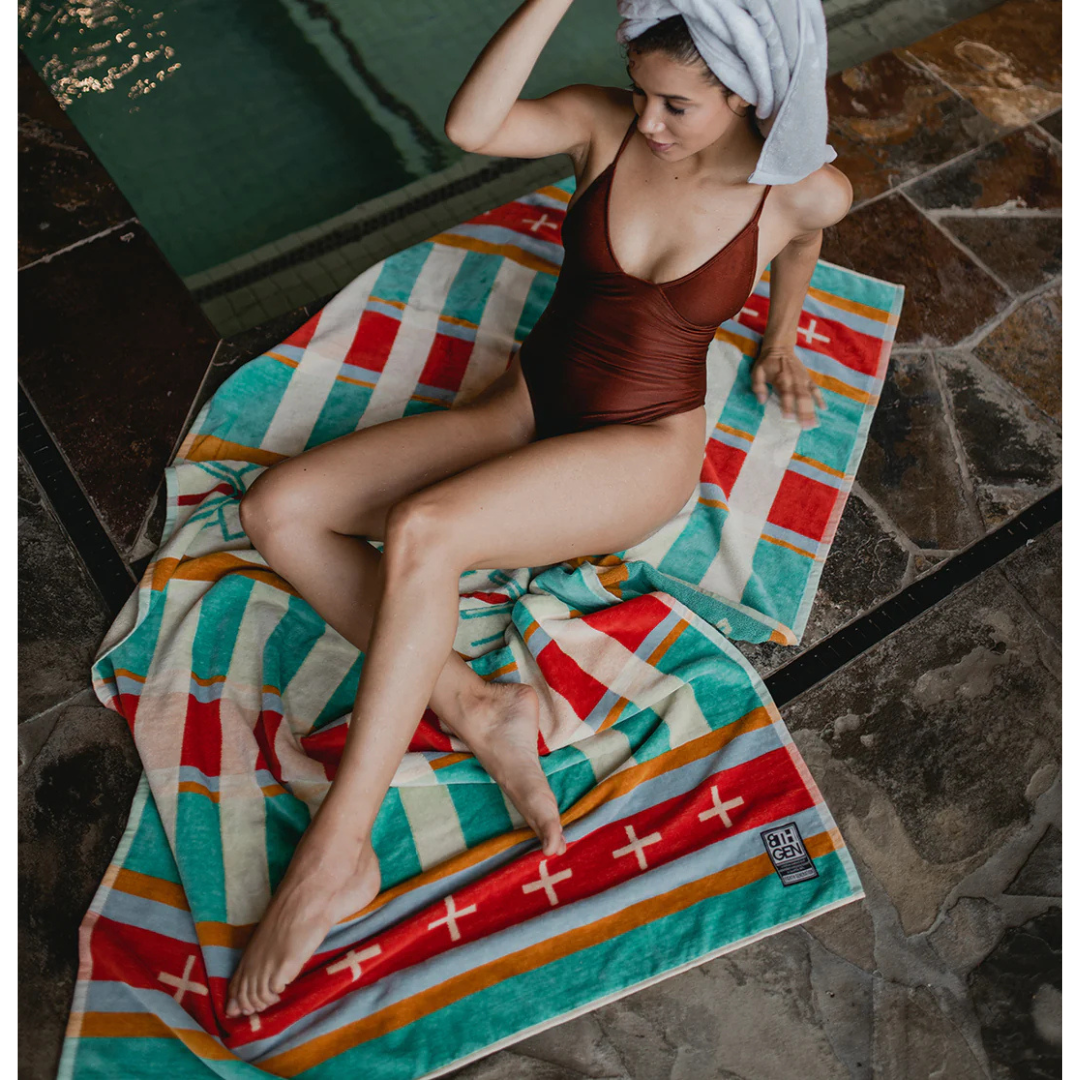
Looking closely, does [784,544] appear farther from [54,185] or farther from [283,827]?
[54,185]

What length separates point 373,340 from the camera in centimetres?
258

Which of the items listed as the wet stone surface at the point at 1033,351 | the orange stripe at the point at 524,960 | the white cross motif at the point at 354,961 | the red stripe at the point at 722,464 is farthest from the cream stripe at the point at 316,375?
the wet stone surface at the point at 1033,351

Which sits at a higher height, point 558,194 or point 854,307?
point 558,194

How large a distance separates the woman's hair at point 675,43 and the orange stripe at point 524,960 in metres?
1.46

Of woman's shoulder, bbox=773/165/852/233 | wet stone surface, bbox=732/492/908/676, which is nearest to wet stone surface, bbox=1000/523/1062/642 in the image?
wet stone surface, bbox=732/492/908/676

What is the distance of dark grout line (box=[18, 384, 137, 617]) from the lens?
7.28 feet

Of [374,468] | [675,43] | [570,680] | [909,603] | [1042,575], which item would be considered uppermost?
[675,43]

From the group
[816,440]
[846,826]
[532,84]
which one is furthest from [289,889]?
[532,84]

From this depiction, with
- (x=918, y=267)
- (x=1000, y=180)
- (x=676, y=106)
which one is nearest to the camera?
(x=676, y=106)

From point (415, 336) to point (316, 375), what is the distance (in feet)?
0.99

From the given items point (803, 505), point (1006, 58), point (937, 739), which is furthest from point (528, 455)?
point (1006, 58)

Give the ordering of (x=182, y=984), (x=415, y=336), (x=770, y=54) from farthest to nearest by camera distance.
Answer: (x=415, y=336) < (x=182, y=984) < (x=770, y=54)

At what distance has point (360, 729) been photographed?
62.8 inches

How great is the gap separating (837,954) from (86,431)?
222 centimetres
